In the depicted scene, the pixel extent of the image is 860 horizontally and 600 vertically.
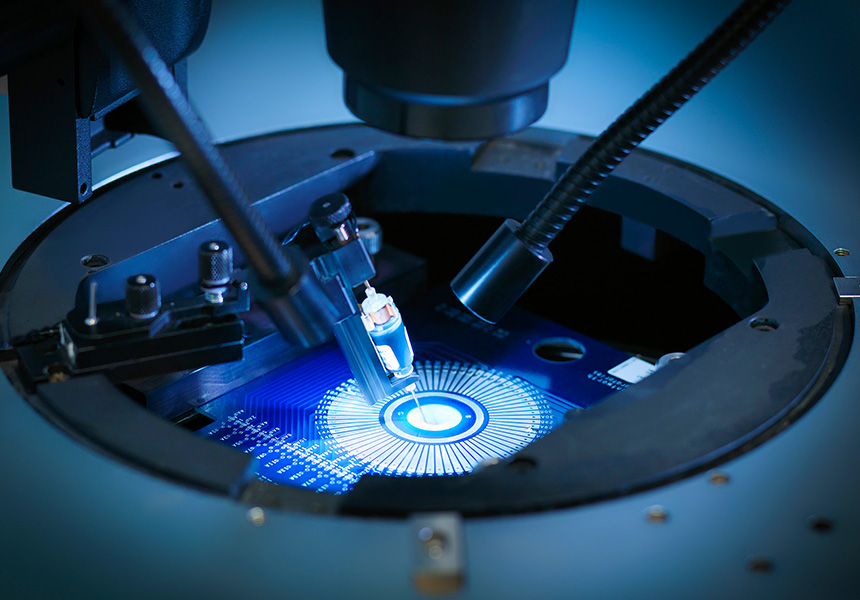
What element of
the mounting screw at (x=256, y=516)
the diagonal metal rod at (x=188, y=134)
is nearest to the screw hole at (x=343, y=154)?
the diagonal metal rod at (x=188, y=134)

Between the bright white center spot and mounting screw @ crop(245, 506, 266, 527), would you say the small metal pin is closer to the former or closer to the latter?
mounting screw @ crop(245, 506, 266, 527)

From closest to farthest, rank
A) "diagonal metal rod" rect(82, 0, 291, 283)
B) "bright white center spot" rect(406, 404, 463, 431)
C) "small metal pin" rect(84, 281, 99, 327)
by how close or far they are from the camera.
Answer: "diagonal metal rod" rect(82, 0, 291, 283), "small metal pin" rect(84, 281, 99, 327), "bright white center spot" rect(406, 404, 463, 431)

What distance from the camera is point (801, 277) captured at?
116cm

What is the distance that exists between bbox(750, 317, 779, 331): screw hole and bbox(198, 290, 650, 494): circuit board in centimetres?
22

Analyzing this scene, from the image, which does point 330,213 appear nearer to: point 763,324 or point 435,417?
point 435,417

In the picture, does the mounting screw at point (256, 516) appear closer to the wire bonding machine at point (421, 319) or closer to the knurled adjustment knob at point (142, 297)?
the wire bonding machine at point (421, 319)

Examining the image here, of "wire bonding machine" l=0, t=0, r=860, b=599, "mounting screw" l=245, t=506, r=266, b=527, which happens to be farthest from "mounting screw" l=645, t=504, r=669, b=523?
"mounting screw" l=245, t=506, r=266, b=527

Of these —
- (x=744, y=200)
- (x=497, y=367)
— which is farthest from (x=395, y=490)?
(x=744, y=200)

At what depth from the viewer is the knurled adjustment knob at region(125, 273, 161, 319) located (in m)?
1.01

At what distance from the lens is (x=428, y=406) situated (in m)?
1.29

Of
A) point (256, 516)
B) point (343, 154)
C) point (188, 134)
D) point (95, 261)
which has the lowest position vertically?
point (256, 516)

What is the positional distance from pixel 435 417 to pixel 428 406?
22mm

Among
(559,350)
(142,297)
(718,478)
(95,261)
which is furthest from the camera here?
(559,350)

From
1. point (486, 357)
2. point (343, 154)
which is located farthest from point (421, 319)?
point (343, 154)
